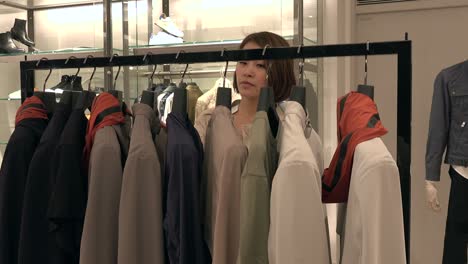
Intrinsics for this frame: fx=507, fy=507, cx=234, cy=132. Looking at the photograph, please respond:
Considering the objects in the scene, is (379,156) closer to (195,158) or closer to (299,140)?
(299,140)

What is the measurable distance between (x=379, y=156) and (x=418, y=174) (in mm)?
2847

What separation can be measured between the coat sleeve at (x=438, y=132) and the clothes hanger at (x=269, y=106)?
1853 mm

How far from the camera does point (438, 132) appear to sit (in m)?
2.85

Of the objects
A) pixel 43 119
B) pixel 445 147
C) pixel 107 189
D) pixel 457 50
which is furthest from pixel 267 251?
pixel 457 50

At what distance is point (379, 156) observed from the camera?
104cm

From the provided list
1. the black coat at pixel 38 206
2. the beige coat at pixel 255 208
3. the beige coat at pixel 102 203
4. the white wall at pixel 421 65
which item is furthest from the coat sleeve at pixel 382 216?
the white wall at pixel 421 65

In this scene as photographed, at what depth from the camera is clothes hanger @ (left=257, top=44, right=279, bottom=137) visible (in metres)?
1.23

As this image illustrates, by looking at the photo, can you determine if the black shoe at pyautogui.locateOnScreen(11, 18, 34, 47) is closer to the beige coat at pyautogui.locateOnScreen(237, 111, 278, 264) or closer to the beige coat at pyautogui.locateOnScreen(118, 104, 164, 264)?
the beige coat at pyautogui.locateOnScreen(118, 104, 164, 264)

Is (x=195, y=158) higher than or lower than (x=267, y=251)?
higher

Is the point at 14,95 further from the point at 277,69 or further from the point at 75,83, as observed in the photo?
the point at 277,69

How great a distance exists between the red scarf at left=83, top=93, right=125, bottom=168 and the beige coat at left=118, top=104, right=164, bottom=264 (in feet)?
0.46

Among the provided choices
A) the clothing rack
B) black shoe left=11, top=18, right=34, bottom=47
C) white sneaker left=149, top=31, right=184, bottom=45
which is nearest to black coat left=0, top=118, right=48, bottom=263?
the clothing rack

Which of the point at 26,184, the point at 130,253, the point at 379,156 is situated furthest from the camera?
the point at 26,184

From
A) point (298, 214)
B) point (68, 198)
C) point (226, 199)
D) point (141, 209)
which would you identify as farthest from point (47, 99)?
point (298, 214)
